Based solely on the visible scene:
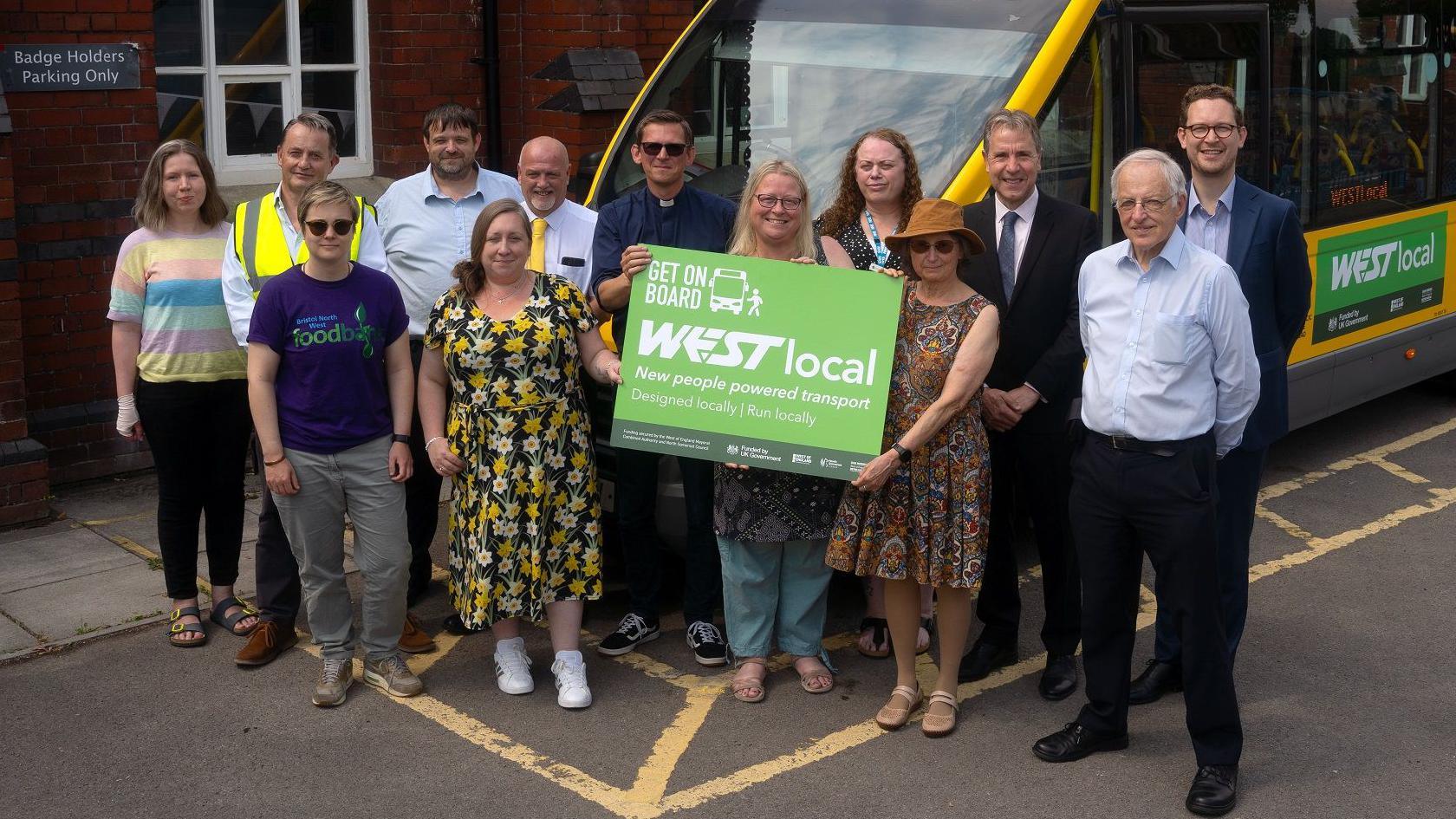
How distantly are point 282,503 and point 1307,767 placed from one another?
342cm

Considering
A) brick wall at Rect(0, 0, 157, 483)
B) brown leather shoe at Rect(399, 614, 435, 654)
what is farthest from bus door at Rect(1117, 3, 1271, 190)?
brick wall at Rect(0, 0, 157, 483)

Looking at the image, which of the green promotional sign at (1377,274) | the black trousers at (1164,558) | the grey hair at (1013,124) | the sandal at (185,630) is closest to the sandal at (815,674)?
the black trousers at (1164,558)

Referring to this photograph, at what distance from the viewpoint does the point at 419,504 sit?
245 inches

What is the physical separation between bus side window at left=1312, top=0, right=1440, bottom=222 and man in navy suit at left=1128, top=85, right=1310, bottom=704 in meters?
2.93

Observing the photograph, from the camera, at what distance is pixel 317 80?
9.31m

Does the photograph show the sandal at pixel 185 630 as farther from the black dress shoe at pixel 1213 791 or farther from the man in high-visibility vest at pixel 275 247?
the black dress shoe at pixel 1213 791

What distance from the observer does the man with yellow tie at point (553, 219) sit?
5855 mm

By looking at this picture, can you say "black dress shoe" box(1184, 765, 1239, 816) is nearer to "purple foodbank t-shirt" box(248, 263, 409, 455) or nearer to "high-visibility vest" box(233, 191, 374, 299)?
"purple foodbank t-shirt" box(248, 263, 409, 455)

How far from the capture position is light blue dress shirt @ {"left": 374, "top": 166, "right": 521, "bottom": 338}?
229 inches

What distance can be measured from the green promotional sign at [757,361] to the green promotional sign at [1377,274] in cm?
357

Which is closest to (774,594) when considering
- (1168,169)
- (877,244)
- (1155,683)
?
(877,244)

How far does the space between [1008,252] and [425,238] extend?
209cm

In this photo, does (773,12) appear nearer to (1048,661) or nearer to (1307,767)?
(1048,661)

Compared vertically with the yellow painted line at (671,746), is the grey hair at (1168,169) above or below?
above
